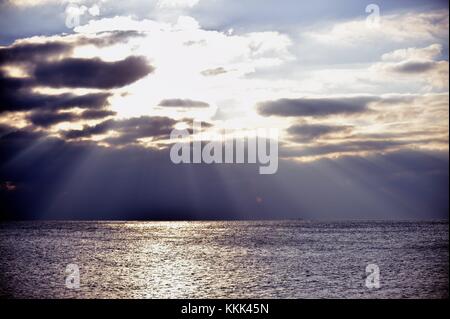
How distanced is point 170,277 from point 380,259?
43319mm

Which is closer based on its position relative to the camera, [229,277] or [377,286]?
[377,286]

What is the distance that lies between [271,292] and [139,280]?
1757cm

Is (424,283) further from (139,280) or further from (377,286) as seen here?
(139,280)

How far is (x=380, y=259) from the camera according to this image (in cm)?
8988
